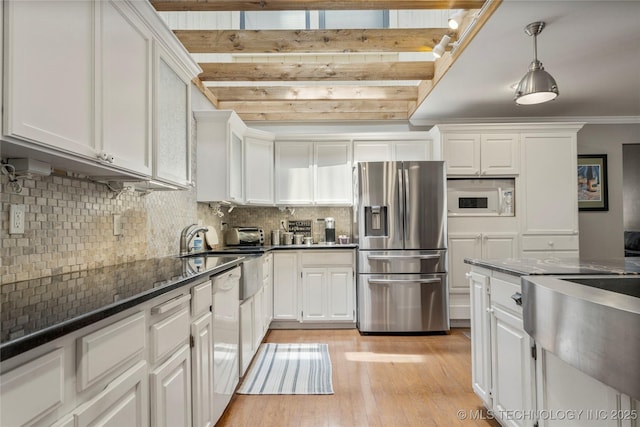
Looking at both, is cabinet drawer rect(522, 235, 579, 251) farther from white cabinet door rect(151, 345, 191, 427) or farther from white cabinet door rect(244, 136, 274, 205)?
white cabinet door rect(151, 345, 191, 427)

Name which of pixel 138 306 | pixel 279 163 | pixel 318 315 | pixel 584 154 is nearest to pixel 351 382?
pixel 318 315

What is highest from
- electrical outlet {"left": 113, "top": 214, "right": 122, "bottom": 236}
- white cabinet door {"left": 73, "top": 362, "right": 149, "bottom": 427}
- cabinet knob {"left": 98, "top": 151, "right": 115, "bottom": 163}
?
cabinet knob {"left": 98, "top": 151, "right": 115, "bottom": 163}

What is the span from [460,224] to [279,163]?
7.25 feet

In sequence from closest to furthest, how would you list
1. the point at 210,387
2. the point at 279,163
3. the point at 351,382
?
the point at 210,387 < the point at 351,382 < the point at 279,163

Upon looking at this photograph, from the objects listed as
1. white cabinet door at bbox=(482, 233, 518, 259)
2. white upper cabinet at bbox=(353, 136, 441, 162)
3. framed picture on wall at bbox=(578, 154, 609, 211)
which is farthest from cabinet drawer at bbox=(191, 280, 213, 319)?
framed picture on wall at bbox=(578, 154, 609, 211)

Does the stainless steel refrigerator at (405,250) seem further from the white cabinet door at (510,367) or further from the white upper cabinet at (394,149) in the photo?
the white cabinet door at (510,367)

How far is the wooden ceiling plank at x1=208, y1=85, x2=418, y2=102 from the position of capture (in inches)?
150

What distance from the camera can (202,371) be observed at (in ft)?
5.38

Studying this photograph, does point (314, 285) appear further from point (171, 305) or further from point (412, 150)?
point (171, 305)

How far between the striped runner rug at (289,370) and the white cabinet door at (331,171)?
5.64ft

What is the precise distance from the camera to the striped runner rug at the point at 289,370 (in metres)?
2.40

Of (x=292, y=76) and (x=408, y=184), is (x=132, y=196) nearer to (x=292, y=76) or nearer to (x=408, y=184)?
(x=292, y=76)

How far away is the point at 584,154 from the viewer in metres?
4.36

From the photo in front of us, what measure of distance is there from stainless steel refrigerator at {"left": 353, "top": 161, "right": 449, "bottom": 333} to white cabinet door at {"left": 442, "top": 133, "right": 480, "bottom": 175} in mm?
287
